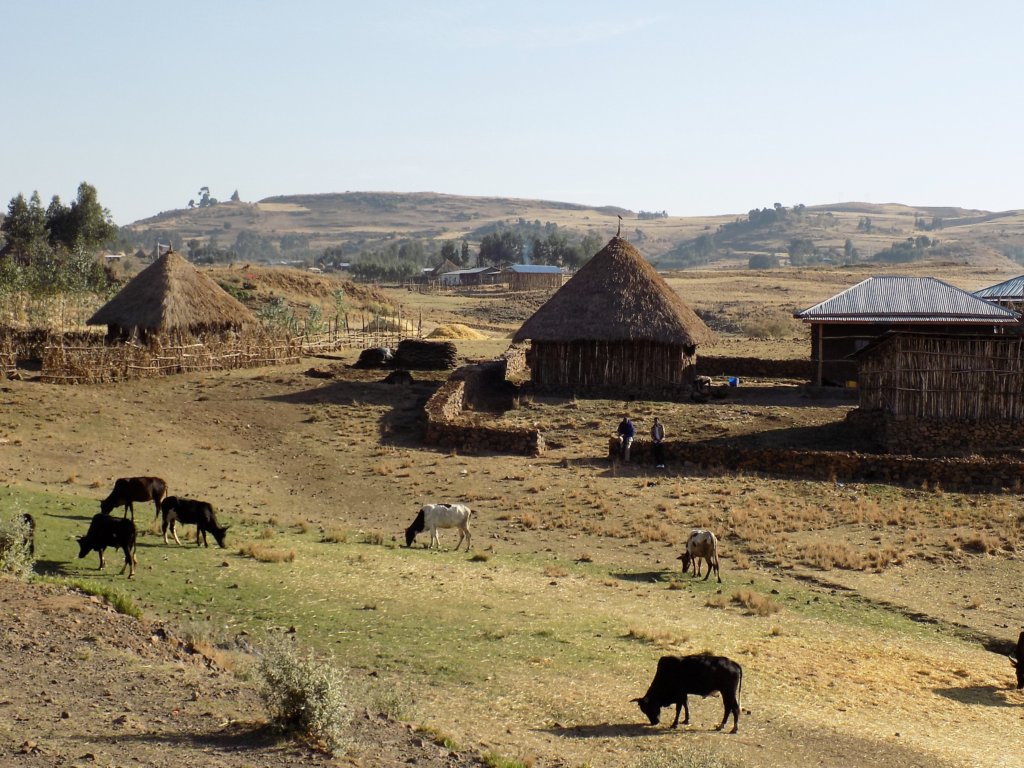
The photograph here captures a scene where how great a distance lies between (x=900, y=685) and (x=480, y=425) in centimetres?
1694

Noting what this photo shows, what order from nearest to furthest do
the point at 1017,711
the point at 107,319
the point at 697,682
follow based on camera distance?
1. the point at 697,682
2. the point at 1017,711
3. the point at 107,319

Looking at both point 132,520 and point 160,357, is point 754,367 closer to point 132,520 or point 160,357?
point 160,357

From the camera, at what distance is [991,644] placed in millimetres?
15633

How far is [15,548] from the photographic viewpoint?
14.5 m

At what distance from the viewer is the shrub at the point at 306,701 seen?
9602 mm

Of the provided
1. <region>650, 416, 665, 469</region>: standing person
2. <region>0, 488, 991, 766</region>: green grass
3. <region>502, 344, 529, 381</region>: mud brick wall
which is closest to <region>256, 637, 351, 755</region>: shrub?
<region>0, 488, 991, 766</region>: green grass

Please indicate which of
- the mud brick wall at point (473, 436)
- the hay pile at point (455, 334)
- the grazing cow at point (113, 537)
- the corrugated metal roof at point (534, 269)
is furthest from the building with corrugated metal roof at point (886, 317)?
the corrugated metal roof at point (534, 269)

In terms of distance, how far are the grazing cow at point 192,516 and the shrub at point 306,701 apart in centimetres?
770

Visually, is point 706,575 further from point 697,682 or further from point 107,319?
point 107,319

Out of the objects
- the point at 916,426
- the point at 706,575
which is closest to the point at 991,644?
the point at 706,575

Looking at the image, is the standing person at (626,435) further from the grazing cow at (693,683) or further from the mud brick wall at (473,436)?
the grazing cow at (693,683)

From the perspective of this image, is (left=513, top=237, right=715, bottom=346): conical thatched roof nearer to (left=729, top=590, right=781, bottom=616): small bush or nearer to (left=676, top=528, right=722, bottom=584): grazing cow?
(left=676, top=528, right=722, bottom=584): grazing cow

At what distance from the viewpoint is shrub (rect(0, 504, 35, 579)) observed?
563 inches

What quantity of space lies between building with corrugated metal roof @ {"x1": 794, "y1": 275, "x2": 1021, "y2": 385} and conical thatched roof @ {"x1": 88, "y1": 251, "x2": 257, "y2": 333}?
20477 millimetres
